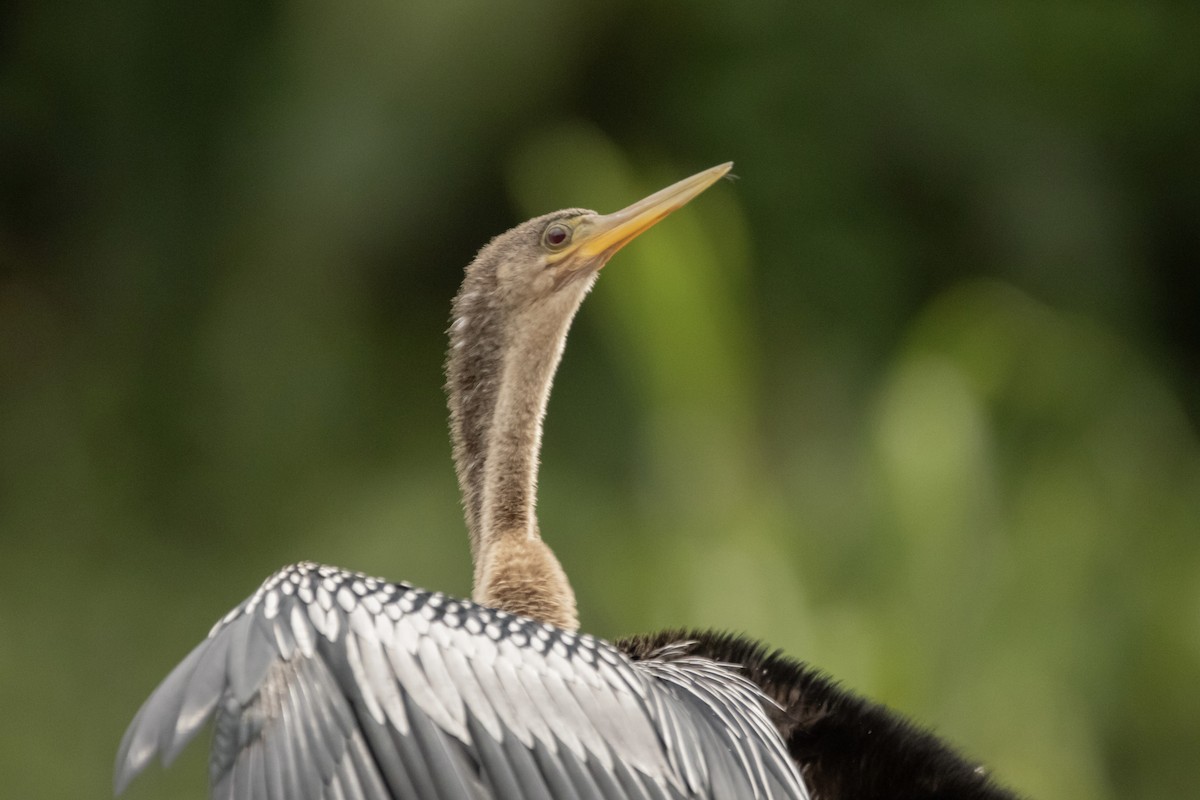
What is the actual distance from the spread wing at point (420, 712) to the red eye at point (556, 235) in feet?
3.32

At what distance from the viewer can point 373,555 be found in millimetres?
7191

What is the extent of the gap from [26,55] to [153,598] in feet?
10.0

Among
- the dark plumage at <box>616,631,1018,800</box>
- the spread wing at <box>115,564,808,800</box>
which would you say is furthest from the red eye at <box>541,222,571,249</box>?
the spread wing at <box>115,564,808,800</box>

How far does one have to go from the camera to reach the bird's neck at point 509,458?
2.97 m

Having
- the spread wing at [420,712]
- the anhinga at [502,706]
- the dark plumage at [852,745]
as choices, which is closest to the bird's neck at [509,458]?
the anhinga at [502,706]

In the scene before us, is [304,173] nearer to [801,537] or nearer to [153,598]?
[153,598]

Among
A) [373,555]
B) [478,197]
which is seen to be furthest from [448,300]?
[373,555]

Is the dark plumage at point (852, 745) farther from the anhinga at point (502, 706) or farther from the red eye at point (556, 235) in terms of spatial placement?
the red eye at point (556, 235)

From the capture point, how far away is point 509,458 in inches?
124

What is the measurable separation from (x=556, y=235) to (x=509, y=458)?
52 centimetres

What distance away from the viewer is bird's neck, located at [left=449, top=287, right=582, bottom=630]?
9.75ft

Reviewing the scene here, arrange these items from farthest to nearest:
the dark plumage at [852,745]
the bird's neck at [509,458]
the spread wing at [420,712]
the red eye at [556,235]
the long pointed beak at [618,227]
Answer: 1. the red eye at [556,235]
2. the long pointed beak at [618,227]
3. the bird's neck at [509,458]
4. the dark plumage at [852,745]
5. the spread wing at [420,712]

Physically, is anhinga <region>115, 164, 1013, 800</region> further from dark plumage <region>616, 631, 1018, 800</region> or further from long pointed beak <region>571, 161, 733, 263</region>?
long pointed beak <region>571, 161, 733, 263</region>

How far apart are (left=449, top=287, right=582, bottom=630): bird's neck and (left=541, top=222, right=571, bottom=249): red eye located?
0.14 metres
